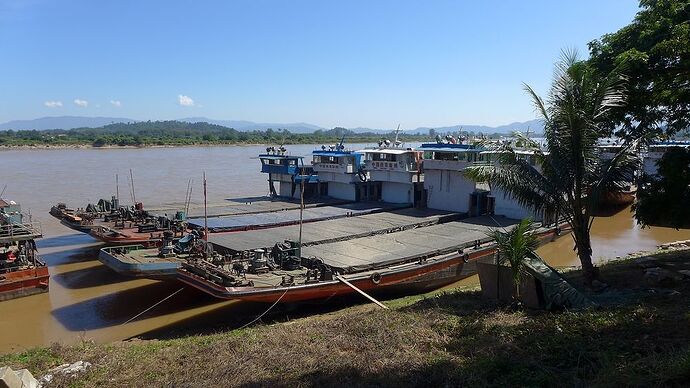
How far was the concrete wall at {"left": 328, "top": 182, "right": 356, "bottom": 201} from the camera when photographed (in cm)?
3003

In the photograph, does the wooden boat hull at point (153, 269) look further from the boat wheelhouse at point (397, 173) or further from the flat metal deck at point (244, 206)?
the boat wheelhouse at point (397, 173)

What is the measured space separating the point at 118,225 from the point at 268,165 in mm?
11339

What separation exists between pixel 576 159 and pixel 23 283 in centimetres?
1623

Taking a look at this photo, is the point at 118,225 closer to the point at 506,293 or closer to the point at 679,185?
the point at 506,293

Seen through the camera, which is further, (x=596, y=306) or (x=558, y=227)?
(x=558, y=227)

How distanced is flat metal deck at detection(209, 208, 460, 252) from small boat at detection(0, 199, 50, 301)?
5589mm

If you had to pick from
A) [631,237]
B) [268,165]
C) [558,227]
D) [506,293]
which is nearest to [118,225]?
[268,165]

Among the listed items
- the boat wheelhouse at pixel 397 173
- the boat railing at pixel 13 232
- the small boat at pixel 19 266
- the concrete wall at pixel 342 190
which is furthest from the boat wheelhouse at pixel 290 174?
the boat railing at pixel 13 232

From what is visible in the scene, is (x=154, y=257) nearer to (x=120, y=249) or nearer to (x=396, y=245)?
(x=120, y=249)

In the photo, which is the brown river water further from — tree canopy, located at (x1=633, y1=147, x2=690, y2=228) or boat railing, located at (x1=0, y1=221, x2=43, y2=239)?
tree canopy, located at (x1=633, y1=147, x2=690, y2=228)

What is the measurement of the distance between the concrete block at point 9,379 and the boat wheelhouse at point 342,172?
23732mm

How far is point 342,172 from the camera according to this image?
29719mm

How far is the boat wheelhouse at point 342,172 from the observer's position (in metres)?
29.6

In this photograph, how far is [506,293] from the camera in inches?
389
